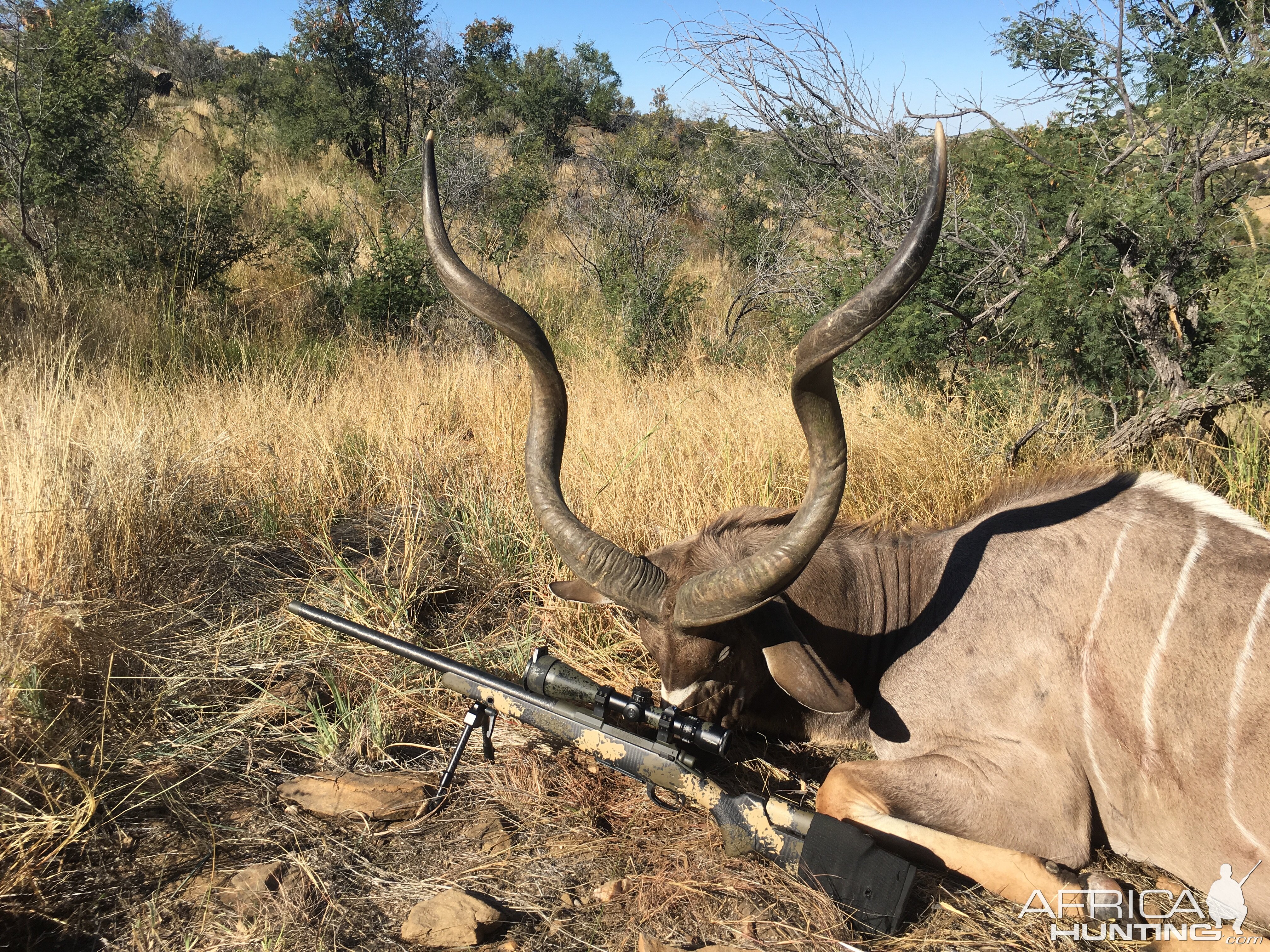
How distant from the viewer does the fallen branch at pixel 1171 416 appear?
4.30 m

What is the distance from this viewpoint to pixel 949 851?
2600 mm

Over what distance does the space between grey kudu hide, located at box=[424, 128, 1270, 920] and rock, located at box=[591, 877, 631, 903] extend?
24.3 inches

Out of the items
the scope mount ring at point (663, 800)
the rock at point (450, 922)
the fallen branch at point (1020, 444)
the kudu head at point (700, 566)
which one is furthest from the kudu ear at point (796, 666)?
the fallen branch at point (1020, 444)

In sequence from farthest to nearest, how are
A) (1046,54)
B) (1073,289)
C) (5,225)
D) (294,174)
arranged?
1. (294,174)
2. (5,225)
3. (1046,54)
4. (1073,289)

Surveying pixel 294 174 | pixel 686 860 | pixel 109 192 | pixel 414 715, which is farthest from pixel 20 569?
pixel 294 174

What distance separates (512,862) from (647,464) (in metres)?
2.57

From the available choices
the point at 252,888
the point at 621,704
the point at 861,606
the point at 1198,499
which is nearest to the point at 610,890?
the point at 621,704

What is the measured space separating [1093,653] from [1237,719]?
40 centimetres

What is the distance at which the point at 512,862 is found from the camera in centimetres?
275

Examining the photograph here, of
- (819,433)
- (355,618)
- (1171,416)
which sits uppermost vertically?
(1171,416)

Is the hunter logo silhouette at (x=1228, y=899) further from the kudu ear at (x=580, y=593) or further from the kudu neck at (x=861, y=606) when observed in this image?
the kudu ear at (x=580, y=593)

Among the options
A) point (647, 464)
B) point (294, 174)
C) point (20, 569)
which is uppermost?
point (294, 174)

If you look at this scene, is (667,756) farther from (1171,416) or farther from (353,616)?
(1171,416)

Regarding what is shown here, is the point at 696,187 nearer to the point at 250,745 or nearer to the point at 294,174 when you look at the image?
the point at 294,174
